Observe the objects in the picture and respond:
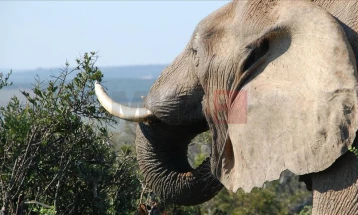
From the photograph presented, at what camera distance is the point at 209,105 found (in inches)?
207

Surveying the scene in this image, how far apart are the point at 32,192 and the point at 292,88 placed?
262cm

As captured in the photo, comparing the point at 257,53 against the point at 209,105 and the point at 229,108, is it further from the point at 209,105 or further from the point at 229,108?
the point at 209,105

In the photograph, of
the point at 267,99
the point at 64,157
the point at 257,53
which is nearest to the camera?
the point at 267,99

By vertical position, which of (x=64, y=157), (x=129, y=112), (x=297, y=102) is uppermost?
(x=297, y=102)

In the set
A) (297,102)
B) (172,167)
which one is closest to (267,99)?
(297,102)

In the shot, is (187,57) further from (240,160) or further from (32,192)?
(32,192)

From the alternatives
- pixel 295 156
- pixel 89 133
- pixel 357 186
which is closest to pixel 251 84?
pixel 295 156

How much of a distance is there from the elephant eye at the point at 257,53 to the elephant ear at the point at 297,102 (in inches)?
1.9

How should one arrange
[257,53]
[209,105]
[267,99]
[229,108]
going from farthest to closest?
[209,105]
[229,108]
[257,53]
[267,99]

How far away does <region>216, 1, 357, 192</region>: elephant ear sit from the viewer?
172 inches

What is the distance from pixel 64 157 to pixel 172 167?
3.56 ft

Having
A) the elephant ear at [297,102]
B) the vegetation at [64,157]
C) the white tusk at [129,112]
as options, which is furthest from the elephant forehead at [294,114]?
the vegetation at [64,157]

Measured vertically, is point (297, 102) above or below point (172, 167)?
above

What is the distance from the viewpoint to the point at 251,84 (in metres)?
4.84
